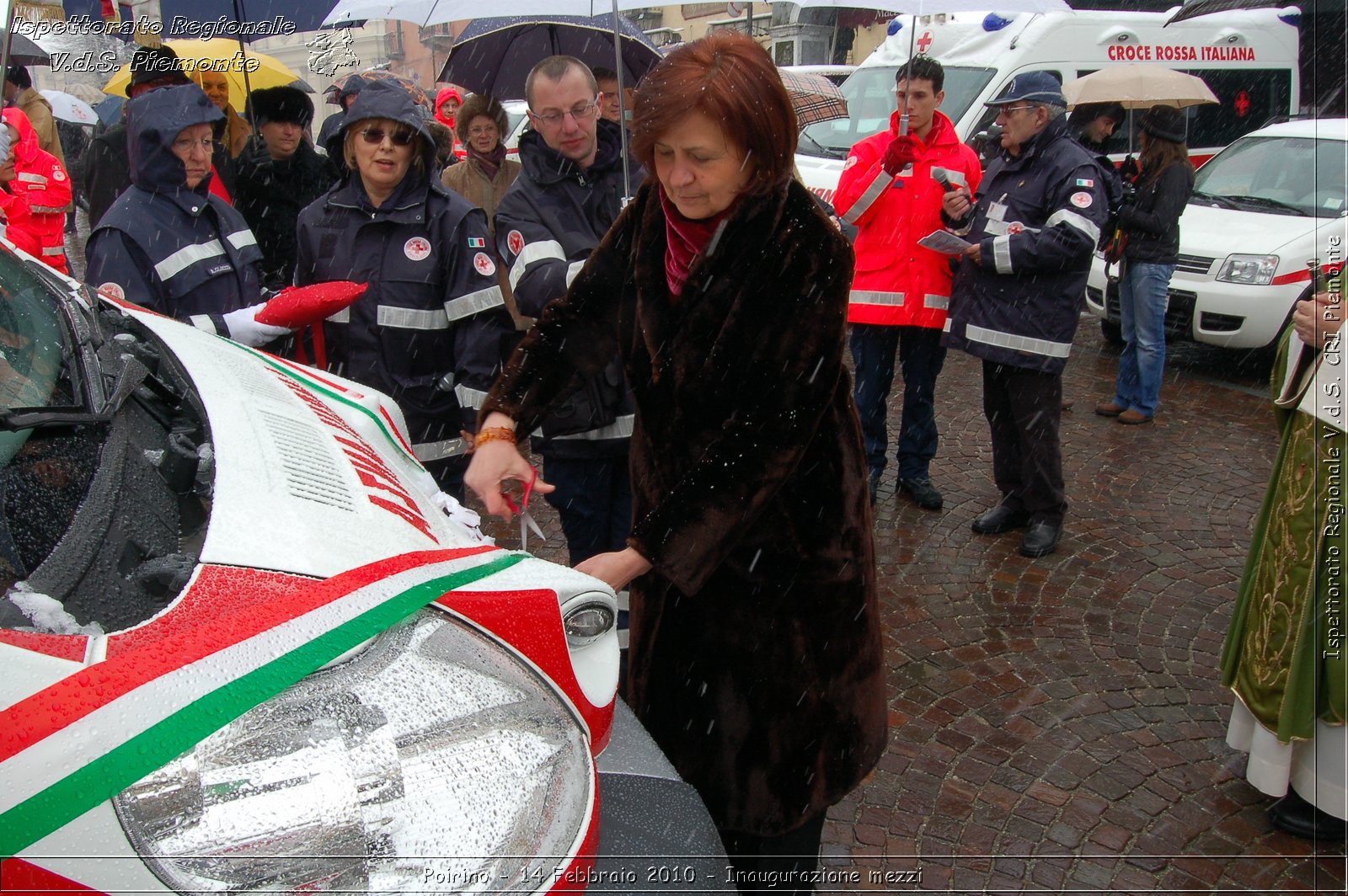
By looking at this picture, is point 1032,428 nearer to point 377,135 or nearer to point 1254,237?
point 377,135

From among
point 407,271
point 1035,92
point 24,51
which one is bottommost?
point 407,271

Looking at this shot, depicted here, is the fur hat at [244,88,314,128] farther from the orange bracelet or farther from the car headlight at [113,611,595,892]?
the car headlight at [113,611,595,892]

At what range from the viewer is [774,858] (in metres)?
2.32

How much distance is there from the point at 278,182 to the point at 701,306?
4.73m

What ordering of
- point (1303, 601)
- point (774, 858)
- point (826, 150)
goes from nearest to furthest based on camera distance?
point (774, 858)
point (1303, 601)
point (826, 150)

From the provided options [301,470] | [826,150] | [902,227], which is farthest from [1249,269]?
[301,470]

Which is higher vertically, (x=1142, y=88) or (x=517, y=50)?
(x=517, y=50)

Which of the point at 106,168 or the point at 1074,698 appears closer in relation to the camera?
the point at 1074,698

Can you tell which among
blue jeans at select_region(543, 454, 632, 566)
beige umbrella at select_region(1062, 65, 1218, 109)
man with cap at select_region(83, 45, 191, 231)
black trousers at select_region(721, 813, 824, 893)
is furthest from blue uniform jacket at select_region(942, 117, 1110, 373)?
man with cap at select_region(83, 45, 191, 231)

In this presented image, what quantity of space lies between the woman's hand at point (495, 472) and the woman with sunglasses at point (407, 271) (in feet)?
4.52

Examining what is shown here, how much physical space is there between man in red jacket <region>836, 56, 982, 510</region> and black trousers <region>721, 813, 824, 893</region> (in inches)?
135

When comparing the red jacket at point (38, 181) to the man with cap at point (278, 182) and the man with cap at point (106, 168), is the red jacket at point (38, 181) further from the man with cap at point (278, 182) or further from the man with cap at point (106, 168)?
the man with cap at point (278, 182)

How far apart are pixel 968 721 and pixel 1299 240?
20.1 ft

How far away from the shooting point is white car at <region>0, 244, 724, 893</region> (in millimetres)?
1208
